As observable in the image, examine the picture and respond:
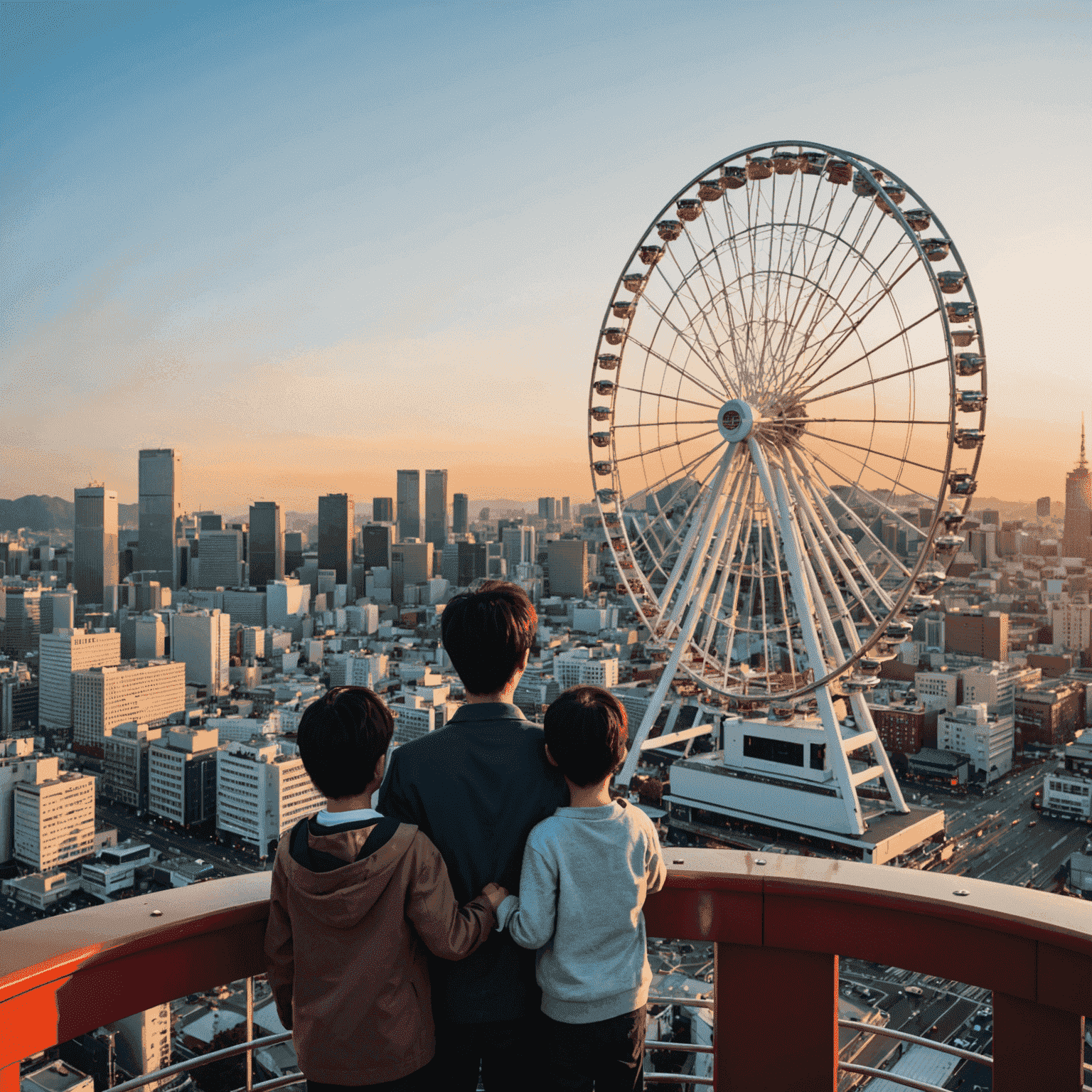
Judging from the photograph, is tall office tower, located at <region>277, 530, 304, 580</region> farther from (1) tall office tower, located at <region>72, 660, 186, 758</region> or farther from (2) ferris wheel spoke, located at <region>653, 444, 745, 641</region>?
(2) ferris wheel spoke, located at <region>653, 444, 745, 641</region>

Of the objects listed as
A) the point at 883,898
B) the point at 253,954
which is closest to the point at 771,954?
the point at 883,898

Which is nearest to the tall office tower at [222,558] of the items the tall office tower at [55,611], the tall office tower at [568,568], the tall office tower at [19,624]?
the tall office tower at [55,611]

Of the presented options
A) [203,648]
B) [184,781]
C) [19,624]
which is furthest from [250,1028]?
[19,624]

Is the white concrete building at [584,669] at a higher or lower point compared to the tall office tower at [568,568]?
lower

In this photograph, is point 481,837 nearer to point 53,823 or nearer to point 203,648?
point 53,823

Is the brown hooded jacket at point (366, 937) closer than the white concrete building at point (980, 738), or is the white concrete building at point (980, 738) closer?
the brown hooded jacket at point (366, 937)

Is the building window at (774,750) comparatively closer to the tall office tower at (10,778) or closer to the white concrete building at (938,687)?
the white concrete building at (938,687)

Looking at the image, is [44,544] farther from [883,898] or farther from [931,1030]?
[883,898]

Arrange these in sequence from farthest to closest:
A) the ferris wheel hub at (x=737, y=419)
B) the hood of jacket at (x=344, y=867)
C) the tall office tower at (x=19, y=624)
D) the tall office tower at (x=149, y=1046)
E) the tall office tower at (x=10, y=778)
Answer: the tall office tower at (x=19, y=624), the tall office tower at (x=10, y=778), the ferris wheel hub at (x=737, y=419), the tall office tower at (x=149, y=1046), the hood of jacket at (x=344, y=867)
